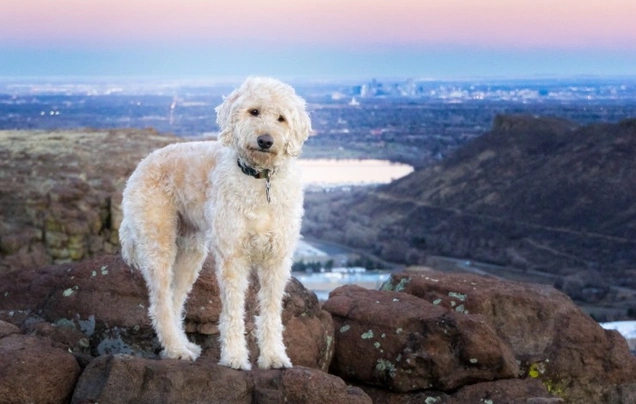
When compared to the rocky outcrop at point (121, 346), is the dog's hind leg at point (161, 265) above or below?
above

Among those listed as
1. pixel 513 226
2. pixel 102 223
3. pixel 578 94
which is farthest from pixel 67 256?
pixel 578 94

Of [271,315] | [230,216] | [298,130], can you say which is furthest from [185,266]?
[298,130]

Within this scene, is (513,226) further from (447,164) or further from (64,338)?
(64,338)

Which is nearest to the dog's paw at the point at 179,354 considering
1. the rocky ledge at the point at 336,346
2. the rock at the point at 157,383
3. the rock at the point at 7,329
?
the rocky ledge at the point at 336,346

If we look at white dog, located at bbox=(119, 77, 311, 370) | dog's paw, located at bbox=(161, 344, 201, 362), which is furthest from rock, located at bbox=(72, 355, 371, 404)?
dog's paw, located at bbox=(161, 344, 201, 362)

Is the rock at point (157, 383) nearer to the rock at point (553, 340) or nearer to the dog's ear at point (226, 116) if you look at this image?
the dog's ear at point (226, 116)

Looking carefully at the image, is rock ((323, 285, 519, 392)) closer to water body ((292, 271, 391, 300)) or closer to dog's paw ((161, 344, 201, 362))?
dog's paw ((161, 344, 201, 362))
